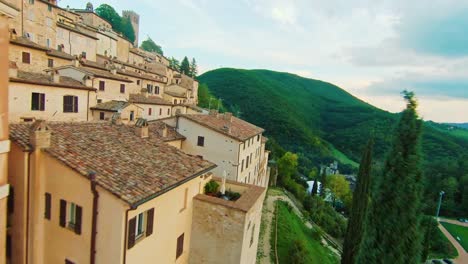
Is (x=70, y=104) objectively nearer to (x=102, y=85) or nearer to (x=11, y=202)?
(x=102, y=85)

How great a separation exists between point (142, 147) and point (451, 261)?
47423 mm

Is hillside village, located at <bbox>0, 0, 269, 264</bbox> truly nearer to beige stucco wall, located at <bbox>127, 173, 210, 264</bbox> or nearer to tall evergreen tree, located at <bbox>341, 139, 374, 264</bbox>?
beige stucco wall, located at <bbox>127, 173, 210, 264</bbox>

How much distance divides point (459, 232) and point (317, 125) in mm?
73238

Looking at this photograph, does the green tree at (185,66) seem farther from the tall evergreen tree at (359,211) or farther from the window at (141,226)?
the window at (141,226)

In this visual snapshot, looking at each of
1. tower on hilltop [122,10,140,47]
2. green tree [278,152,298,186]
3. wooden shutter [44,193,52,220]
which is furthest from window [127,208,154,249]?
tower on hilltop [122,10,140,47]

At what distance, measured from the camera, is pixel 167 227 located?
37.3ft

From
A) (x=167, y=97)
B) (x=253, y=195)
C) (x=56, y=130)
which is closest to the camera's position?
(x=56, y=130)

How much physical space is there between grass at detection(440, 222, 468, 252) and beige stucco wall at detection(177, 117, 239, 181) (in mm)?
48241

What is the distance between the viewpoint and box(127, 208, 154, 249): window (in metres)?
9.15

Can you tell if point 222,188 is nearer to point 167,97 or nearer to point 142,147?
point 142,147

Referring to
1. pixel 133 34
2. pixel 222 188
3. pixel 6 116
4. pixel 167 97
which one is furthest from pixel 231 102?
pixel 6 116

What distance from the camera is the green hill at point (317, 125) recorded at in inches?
3194

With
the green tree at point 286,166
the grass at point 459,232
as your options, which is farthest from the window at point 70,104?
the grass at point 459,232

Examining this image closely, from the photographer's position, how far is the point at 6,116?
26.6ft
